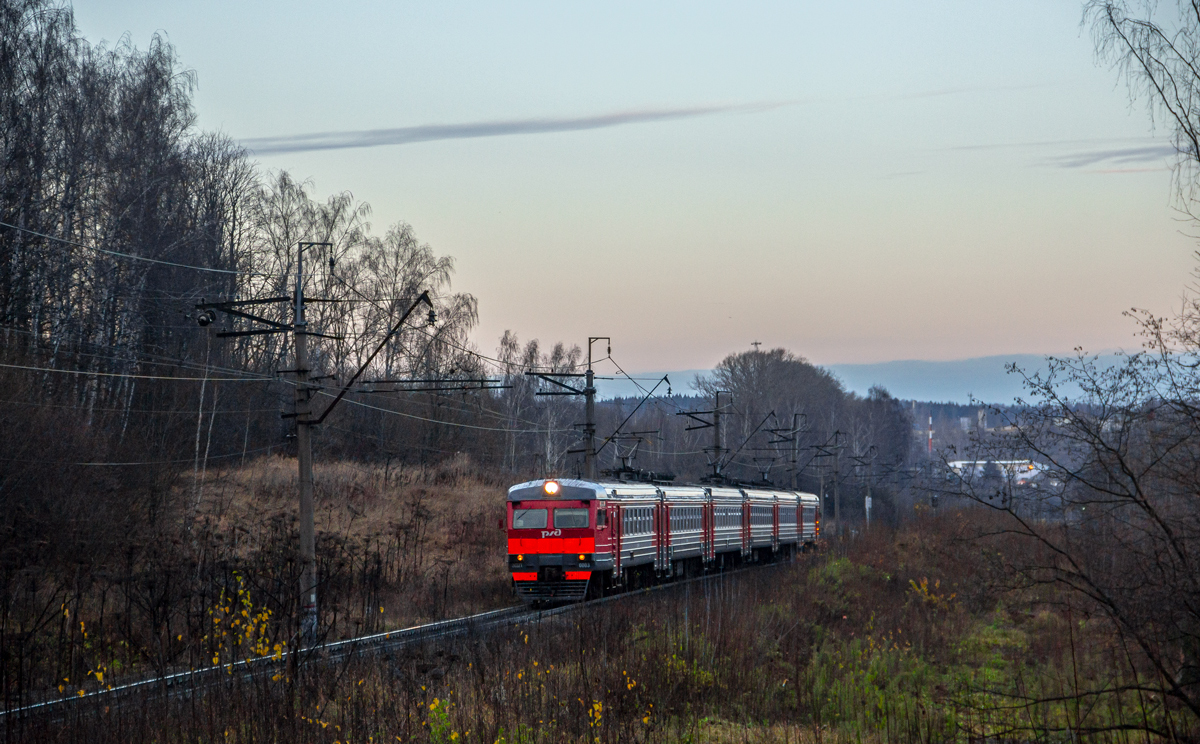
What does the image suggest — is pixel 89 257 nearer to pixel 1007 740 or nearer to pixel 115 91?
pixel 115 91

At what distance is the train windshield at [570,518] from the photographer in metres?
22.7

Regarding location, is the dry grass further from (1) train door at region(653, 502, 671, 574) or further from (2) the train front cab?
(1) train door at region(653, 502, 671, 574)

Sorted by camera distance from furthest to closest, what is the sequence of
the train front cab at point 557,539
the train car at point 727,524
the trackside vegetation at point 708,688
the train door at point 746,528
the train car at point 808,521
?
the train car at point 808,521, the train door at point 746,528, the train car at point 727,524, the train front cab at point 557,539, the trackside vegetation at point 708,688

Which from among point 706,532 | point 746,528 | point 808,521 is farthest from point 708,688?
point 808,521

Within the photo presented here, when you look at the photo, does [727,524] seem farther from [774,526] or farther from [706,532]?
[774,526]

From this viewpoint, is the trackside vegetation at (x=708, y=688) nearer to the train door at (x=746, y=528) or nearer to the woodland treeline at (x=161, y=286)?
the woodland treeline at (x=161, y=286)

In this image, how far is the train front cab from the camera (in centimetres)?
2267

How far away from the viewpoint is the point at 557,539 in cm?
2294

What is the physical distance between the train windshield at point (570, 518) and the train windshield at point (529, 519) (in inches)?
14.0

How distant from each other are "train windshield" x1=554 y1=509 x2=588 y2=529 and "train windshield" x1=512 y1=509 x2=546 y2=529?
35 cm

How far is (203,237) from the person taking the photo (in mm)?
→ 34219

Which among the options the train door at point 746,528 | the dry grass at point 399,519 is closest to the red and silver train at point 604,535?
the dry grass at point 399,519

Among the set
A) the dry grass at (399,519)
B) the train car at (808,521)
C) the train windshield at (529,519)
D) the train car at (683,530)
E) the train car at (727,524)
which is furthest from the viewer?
the train car at (808,521)

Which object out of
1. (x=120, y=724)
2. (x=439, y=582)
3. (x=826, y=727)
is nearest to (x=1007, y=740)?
(x=826, y=727)
